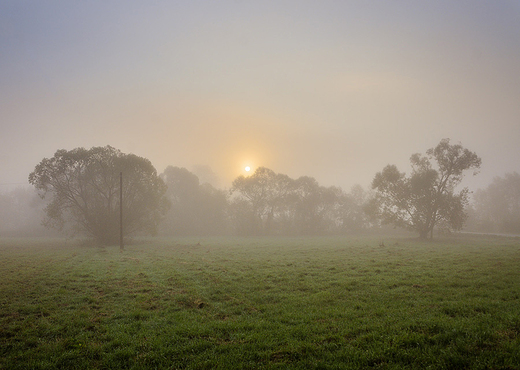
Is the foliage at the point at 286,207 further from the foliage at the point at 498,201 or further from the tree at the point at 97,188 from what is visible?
the foliage at the point at 498,201

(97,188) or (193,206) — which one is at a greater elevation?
(97,188)

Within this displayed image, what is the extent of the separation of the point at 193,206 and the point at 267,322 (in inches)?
3227

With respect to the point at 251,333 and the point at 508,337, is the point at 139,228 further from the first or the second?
the point at 508,337

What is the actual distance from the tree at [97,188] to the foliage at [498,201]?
94.4m

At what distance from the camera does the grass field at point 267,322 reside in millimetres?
6613

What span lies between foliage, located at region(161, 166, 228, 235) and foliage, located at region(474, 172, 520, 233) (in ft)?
269

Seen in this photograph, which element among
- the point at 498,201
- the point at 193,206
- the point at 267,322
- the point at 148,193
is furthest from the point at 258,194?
the point at 498,201

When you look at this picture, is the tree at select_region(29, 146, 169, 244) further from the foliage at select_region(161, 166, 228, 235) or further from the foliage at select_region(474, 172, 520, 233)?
the foliage at select_region(474, 172, 520, 233)

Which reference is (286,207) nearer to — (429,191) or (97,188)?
(429,191)

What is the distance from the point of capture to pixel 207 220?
87312 millimetres

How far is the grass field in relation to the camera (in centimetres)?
661

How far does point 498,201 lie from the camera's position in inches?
3462

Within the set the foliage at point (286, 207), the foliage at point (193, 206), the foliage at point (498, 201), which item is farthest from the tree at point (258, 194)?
the foliage at point (498, 201)

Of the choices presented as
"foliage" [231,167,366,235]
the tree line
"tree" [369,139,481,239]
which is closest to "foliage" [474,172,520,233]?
the tree line
